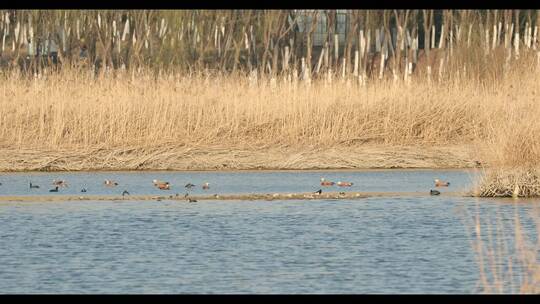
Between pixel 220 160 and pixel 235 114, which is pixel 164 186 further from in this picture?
pixel 235 114

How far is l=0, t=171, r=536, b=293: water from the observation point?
10.7m

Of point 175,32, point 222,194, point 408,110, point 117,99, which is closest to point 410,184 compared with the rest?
point 222,194

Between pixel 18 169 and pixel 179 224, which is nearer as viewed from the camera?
pixel 179 224

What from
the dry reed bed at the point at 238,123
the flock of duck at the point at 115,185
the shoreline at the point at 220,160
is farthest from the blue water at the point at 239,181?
the dry reed bed at the point at 238,123

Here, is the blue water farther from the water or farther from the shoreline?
the shoreline

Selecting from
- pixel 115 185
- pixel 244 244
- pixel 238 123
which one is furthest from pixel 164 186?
pixel 244 244

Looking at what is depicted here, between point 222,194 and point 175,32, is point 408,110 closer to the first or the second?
point 222,194

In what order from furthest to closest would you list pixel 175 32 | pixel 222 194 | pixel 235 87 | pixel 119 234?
pixel 175 32
pixel 235 87
pixel 222 194
pixel 119 234

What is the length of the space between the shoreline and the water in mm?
3013

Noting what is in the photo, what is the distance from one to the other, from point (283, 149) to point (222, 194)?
218 inches

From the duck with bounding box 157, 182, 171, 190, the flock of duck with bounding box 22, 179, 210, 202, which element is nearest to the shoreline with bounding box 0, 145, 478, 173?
the flock of duck with bounding box 22, 179, 210, 202

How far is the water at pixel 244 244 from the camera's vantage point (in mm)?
10742

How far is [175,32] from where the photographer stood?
5031 centimetres

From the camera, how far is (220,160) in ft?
75.2
